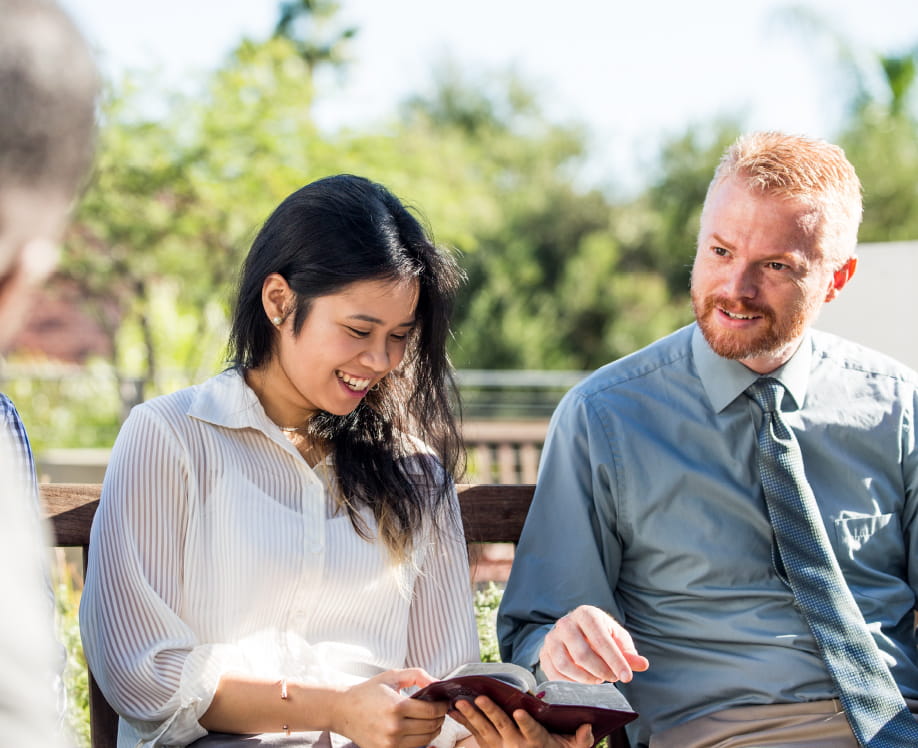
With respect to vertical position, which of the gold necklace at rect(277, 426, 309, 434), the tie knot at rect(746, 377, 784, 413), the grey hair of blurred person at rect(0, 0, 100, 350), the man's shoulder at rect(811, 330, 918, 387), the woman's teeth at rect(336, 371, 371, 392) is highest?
the grey hair of blurred person at rect(0, 0, 100, 350)

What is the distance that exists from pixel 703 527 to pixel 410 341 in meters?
0.87

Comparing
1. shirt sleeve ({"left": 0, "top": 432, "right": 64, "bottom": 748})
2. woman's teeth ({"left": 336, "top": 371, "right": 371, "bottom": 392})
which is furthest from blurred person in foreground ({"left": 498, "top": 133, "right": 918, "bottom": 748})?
shirt sleeve ({"left": 0, "top": 432, "right": 64, "bottom": 748})

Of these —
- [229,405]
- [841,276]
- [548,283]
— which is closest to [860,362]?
[841,276]

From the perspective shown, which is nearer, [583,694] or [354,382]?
[583,694]

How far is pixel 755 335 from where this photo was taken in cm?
271

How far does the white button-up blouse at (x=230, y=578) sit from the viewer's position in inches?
86.0

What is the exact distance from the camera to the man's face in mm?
2705

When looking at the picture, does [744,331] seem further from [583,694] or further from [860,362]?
[583,694]

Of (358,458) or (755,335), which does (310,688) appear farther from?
(755,335)

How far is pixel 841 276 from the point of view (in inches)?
116

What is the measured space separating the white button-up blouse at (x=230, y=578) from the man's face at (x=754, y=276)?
35.1 inches

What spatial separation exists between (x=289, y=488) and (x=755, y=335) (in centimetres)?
122

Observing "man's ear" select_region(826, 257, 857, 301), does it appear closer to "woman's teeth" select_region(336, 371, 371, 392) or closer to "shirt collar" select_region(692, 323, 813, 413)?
"shirt collar" select_region(692, 323, 813, 413)

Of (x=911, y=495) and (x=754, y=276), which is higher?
(x=754, y=276)
